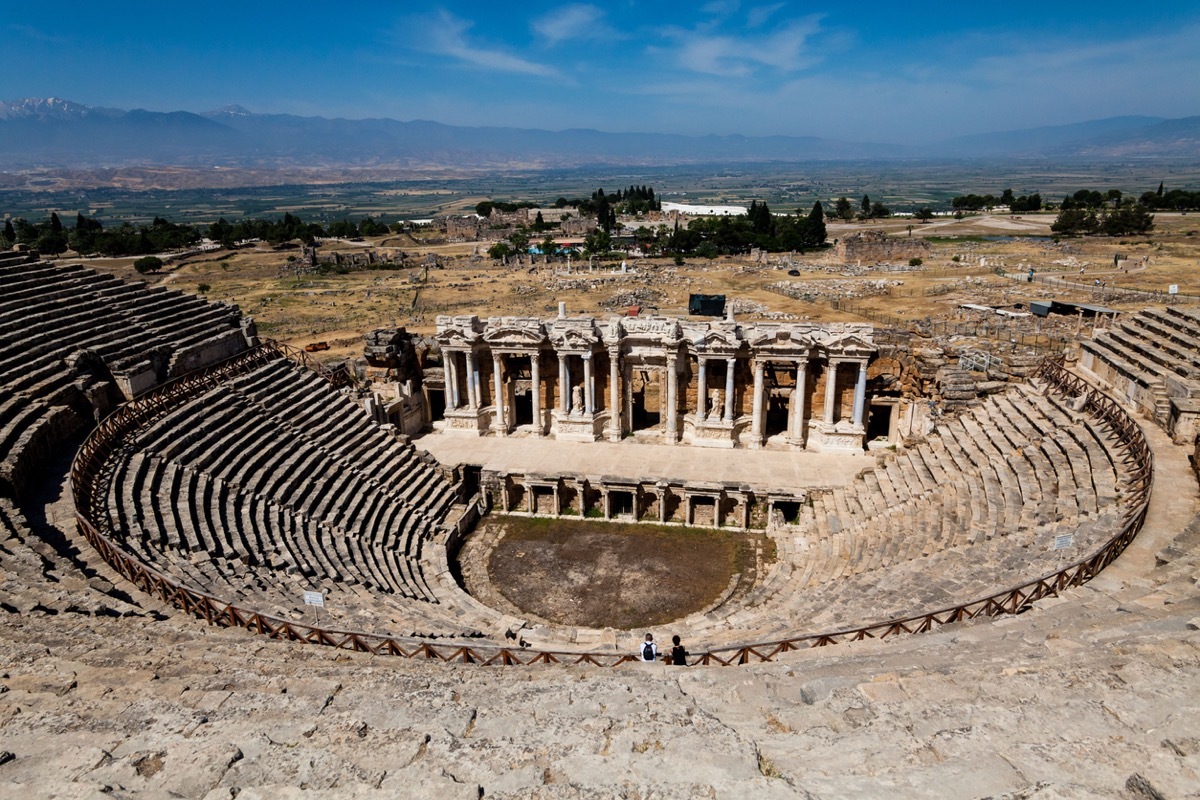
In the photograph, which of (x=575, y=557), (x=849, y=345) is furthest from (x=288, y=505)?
(x=849, y=345)

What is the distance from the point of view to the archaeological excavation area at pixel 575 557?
29.1 feet

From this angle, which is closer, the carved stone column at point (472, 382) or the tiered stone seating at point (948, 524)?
the tiered stone seating at point (948, 524)

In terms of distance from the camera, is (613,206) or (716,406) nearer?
(716,406)

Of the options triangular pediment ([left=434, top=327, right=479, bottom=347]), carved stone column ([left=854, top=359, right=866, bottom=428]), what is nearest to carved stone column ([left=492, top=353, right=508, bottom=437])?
triangular pediment ([left=434, top=327, right=479, bottom=347])

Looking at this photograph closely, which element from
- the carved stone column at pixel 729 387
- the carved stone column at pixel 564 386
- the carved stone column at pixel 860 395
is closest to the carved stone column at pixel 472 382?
the carved stone column at pixel 564 386

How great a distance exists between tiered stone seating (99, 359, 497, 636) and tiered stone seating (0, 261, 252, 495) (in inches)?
89.0

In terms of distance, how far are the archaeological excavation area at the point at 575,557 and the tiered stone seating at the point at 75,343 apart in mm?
140

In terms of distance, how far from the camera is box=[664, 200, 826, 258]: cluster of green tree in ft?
359

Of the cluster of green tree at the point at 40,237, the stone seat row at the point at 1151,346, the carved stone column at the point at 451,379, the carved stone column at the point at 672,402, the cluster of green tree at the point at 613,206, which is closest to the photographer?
the stone seat row at the point at 1151,346

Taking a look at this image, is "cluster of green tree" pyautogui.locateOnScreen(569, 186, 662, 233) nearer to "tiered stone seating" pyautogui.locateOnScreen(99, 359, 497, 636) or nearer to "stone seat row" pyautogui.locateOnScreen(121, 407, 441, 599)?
"tiered stone seating" pyautogui.locateOnScreen(99, 359, 497, 636)

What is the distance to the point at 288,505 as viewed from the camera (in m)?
23.4

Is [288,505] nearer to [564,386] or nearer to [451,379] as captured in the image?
[451,379]

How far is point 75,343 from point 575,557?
19.5 meters

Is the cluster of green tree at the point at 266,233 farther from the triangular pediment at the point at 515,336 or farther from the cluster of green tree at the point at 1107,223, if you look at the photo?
the cluster of green tree at the point at 1107,223
